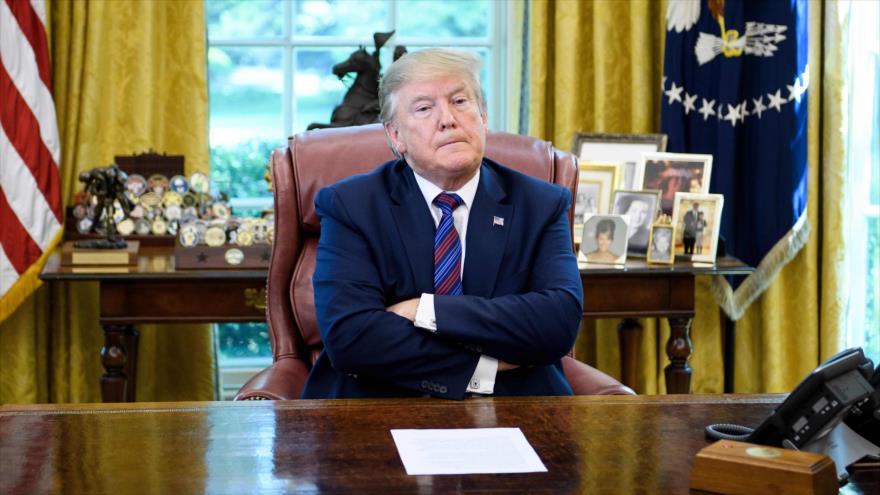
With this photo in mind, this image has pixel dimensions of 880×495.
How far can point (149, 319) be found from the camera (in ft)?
10.6

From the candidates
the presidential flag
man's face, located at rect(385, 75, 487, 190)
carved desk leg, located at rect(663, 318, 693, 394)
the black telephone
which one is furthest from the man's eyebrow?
the presidential flag

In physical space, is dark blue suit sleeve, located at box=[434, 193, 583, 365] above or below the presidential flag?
below

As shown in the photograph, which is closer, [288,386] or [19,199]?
[288,386]

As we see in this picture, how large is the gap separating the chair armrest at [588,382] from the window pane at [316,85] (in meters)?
1.92

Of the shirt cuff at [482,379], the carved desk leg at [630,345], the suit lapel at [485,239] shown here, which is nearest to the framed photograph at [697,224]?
the carved desk leg at [630,345]

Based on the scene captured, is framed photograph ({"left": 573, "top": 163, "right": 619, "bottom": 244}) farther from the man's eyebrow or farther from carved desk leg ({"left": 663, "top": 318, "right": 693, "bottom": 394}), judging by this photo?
the man's eyebrow

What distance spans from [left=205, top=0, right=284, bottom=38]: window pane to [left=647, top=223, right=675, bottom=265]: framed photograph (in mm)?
1573

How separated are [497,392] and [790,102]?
1.98 m

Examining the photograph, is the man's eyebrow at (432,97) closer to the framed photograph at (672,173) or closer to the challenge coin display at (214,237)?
the challenge coin display at (214,237)

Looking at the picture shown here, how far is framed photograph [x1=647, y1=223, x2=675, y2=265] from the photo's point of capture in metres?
3.40

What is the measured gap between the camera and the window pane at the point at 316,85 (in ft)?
13.6

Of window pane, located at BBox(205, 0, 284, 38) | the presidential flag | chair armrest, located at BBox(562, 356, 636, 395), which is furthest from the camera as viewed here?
window pane, located at BBox(205, 0, 284, 38)

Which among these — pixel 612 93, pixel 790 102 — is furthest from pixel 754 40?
pixel 612 93

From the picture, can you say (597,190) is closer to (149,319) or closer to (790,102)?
(790,102)
